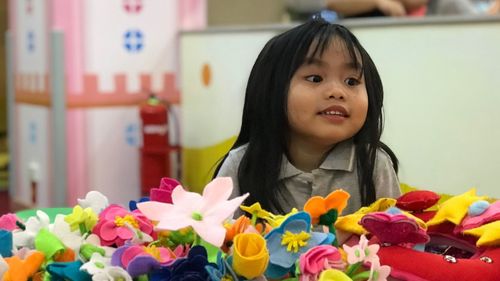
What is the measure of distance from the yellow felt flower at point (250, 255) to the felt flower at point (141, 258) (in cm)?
5

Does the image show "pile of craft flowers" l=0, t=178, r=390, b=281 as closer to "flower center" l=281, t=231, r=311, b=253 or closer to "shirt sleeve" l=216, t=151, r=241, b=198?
"flower center" l=281, t=231, r=311, b=253

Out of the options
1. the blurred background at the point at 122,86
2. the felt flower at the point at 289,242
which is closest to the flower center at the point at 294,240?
the felt flower at the point at 289,242

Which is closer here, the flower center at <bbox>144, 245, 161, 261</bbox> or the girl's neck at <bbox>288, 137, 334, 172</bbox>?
the flower center at <bbox>144, 245, 161, 261</bbox>

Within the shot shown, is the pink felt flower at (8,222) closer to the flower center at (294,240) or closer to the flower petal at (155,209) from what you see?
the flower petal at (155,209)

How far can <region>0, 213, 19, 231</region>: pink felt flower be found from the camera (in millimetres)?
767

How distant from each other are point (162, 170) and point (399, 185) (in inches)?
72.5

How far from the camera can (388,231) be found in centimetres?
67

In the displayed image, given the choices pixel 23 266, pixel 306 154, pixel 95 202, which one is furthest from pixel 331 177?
pixel 23 266

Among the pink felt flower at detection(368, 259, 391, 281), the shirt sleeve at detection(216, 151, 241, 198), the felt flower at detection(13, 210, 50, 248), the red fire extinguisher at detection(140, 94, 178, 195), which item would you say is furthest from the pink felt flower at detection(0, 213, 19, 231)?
the red fire extinguisher at detection(140, 94, 178, 195)

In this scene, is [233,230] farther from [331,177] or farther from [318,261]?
[331,177]

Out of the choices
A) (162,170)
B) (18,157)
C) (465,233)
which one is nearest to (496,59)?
(465,233)

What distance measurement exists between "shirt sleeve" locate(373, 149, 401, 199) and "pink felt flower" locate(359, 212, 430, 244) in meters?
0.23

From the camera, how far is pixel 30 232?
0.72 metres

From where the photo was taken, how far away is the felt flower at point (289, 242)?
62 centimetres
